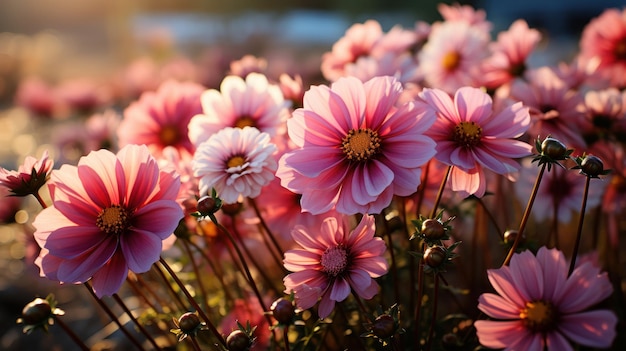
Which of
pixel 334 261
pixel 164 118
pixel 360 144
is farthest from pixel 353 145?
pixel 164 118

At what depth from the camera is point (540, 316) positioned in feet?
2.15

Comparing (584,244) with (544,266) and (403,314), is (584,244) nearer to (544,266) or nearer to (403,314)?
(403,314)

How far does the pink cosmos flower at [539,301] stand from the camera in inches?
25.4

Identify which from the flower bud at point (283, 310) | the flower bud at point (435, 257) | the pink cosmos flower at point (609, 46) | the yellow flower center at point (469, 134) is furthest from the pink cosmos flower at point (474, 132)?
the pink cosmos flower at point (609, 46)

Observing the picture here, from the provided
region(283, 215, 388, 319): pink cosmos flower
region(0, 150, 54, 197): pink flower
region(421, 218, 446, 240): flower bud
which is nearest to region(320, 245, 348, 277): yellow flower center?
region(283, 215, 388, 319): pink cosmos flower

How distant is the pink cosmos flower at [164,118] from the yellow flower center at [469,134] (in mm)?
547

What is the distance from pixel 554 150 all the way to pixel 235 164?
0.38 metres

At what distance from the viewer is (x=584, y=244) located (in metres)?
1.63

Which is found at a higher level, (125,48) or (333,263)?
(125,48)

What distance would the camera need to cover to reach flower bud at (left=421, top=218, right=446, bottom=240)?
0.65 meters

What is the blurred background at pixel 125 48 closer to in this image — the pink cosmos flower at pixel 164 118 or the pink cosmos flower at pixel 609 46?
the pink cosmos flower at pixel 609 46

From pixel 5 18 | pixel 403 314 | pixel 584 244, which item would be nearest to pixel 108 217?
pixel 403 314

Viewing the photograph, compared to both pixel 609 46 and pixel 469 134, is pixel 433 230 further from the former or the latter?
pixel 609 46

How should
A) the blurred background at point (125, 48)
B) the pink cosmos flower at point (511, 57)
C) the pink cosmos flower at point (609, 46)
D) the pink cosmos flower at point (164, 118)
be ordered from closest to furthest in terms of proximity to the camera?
the pink cosmos flower at point (164, 118)
the pink cosmos flower at point (511, 57)
the pink cosmos flower at point (609, 46)
the blurred background at point (125, 48)
